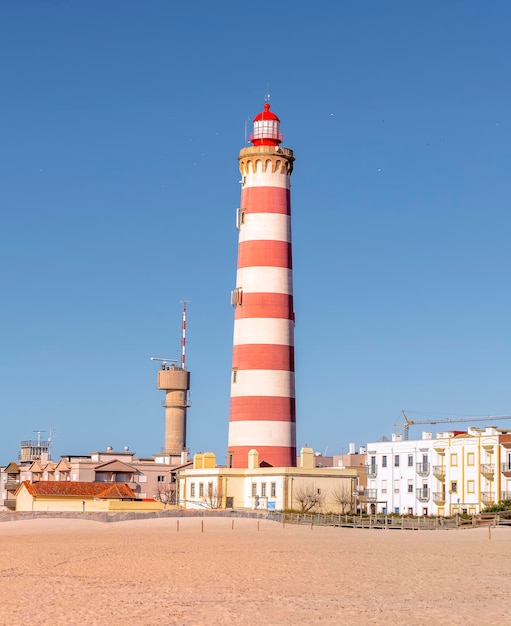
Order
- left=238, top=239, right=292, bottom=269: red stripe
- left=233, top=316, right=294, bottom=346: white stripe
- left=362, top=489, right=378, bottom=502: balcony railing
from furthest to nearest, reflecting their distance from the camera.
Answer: left=362, top=489, right=378, bottom=502: balcony railing, left=238, top=239, right=292, bottom=269: red stripe, left=233, top=316, right=294, bottom=346: white stripe

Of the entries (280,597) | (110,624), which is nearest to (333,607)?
(280,597)

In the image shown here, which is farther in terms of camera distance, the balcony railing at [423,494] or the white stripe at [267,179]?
the balcony railing at [423,494]

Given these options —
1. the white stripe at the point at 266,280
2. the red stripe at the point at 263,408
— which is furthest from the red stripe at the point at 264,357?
the white stripe at the point at 266,280

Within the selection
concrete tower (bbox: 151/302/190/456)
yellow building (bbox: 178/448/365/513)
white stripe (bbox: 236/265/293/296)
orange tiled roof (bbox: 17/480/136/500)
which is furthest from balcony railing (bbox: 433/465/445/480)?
concrete tower (bbox: 151/302/190/456)

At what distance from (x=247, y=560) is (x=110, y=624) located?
1465cm

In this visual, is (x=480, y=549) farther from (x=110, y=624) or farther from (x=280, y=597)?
(x=110, y=624)

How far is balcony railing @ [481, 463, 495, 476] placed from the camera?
7700 centimetres

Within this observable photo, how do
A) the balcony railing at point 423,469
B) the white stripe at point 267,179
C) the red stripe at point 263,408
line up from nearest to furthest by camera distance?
1. the red stripe at point 263,408
2. the white stripe at point 267,179
3. the balcony railing at point 423,469

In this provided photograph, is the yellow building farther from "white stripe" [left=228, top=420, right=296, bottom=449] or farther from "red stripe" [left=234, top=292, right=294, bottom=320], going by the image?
"red stripe" [left=234, top=292, right=294, bottom=320]

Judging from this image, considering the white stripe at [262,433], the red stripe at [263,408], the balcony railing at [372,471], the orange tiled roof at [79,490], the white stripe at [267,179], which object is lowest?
the orange tiled roof at [79,490]

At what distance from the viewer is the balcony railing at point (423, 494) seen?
82.7 metres

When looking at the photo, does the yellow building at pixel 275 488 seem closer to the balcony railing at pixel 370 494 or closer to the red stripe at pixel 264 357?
the red stripe at pixel 264 357

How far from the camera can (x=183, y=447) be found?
412 ft

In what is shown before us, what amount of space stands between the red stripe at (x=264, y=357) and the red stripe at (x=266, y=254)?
4.74m
